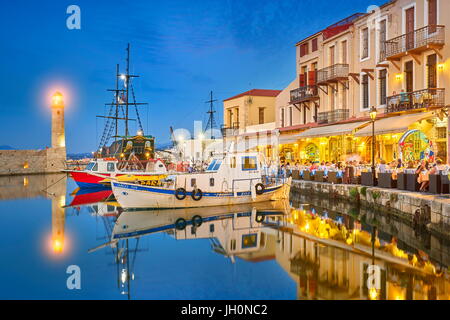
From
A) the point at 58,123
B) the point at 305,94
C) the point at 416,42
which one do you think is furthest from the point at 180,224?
the point at 58,123

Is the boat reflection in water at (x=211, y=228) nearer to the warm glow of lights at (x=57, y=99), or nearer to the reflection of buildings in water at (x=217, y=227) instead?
the reflection of buildings in water at (x=217, y=227)

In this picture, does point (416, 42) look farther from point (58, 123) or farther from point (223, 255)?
point (58, 123)

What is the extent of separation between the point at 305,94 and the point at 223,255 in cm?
2284

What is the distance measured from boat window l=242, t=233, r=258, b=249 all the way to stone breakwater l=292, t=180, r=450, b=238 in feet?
16.3

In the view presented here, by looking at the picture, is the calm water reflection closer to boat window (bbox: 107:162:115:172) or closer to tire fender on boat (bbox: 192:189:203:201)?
tire fender on boat (bbox: 192:189:203:201)

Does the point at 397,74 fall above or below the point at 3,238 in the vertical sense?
above

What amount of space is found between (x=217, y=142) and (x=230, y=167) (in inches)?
1385

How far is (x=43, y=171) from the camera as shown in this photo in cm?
6059

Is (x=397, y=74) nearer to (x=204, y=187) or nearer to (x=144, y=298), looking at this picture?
(x=204, y=187)

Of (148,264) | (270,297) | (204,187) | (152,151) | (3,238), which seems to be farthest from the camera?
(152,151)

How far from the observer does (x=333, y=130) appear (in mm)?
25719

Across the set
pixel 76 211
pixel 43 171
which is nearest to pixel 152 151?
pixel 76 211

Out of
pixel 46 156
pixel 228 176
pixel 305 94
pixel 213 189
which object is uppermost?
pixel 305 94

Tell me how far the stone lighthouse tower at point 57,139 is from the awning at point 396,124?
50440 millimetres
